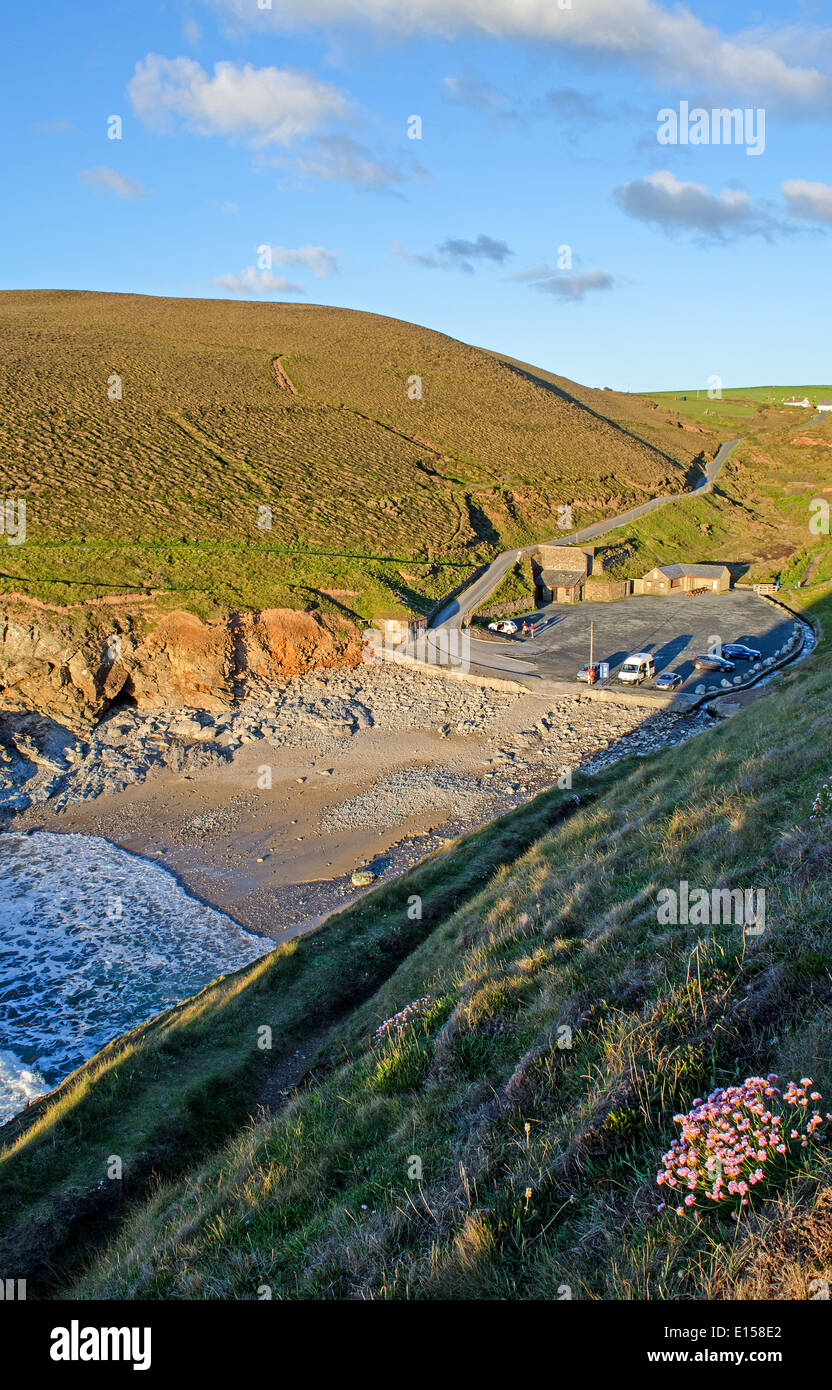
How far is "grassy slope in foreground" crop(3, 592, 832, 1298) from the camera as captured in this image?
14.3 feet

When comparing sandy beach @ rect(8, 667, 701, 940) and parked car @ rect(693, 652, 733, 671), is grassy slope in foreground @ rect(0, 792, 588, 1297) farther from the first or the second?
parked car @ rect(693, 652, 733, 671)

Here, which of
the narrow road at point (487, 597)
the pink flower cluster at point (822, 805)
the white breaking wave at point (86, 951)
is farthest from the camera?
the narrow road at point (487, 597)

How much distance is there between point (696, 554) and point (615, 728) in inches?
1630

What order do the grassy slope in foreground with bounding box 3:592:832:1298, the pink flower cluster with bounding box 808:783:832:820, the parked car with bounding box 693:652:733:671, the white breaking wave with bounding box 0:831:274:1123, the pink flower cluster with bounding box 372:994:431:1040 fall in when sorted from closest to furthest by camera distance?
the grassy slope in foreground with bounding box 3:592:832:1298
the pink flower cluster with bounding box 808:783:832:820
the pink flower cluster with bounding box 372:994:431:1040
the white breaking wave with bounding box 0:831:274:1123
the parked car with bounding box 693:652:733:671

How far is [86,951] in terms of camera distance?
21.4m

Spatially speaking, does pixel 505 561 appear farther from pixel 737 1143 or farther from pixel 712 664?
pixel 737 1143

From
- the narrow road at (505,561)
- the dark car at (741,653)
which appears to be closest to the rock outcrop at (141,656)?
the narrow road at (505,561)

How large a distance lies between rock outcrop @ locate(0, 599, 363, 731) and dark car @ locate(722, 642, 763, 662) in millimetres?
19965

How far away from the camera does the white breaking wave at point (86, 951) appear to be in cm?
1792

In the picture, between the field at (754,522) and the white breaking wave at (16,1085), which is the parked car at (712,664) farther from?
the white breaking wave at (16,1085)

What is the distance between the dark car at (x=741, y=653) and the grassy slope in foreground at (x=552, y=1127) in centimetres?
3160

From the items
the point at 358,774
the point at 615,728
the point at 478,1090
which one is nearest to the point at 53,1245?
the point at 478,1090

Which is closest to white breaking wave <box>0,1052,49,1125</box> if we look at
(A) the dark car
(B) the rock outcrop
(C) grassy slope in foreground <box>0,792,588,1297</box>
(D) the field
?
(C) grassy slope in foreground <box>0,792,588,1297</box>

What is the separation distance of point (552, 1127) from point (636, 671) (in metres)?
34.1
